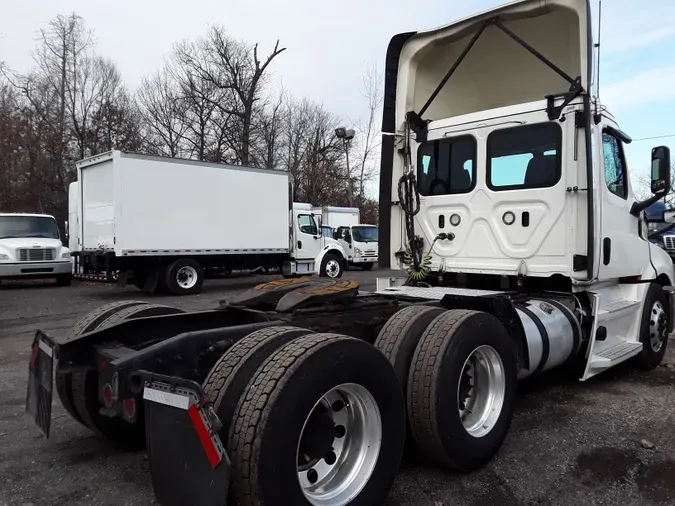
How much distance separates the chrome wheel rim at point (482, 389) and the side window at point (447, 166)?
2.37 meters

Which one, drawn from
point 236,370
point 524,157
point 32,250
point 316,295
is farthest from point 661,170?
point 32,250

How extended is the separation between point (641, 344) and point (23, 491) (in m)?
5.62

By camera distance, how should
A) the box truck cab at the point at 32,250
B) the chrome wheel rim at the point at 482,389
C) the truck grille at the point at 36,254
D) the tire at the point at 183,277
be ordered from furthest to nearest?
the truck grille at the point at 36,254
the box truck cab at the point at 32,250
the tire at the point at 183,277
the chrome wheel rim at the point at 482,389

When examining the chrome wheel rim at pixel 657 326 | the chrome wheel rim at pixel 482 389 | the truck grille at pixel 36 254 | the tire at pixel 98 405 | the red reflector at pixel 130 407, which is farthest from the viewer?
the truck grille at pixel 36 254

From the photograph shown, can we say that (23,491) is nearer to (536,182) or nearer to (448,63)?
(536,182)

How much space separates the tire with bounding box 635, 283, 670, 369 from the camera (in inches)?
232

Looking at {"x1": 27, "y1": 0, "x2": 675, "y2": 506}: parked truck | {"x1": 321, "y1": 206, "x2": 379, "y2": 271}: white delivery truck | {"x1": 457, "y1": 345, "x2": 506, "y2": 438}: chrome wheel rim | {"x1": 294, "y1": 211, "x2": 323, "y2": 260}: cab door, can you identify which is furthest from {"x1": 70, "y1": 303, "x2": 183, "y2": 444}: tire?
{"x1": 321, "y1": 206, "x2": 379, "y2": 271}: white delivery truck

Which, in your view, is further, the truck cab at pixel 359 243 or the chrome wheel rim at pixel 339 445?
the truck cab at pixel 359 243

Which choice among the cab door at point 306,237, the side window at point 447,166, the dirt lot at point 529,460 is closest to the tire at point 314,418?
the dirt lot at point 529,460

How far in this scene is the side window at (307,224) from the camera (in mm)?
17984

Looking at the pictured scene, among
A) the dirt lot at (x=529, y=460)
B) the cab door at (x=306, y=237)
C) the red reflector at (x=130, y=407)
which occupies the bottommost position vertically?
the dirt lot at (x=529, y=460)

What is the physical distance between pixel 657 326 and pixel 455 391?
13.1ft

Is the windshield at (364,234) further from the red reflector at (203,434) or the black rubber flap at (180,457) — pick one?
the red reflector at (203,434)

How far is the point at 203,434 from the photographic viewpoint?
222cm
